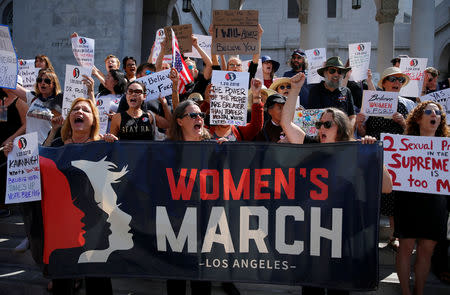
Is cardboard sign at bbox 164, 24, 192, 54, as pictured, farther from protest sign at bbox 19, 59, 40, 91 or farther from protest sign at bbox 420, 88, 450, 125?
protest sign at bbox 420, 88, 450, 125

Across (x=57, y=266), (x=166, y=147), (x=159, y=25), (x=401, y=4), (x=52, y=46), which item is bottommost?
(x=57, y=266)

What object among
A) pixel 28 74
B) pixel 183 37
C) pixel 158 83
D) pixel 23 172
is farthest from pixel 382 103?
pixel 28 74

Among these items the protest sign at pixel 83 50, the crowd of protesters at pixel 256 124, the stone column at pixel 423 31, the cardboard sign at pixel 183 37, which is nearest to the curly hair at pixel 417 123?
the crowd of protesters at pixel 256 124

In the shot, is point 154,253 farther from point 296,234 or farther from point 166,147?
point 296,234

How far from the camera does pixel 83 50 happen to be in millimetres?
6613

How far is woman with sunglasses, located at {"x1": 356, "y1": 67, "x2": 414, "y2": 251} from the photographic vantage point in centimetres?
445

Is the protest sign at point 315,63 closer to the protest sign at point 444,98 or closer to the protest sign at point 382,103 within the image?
the protest sign at point 444,98

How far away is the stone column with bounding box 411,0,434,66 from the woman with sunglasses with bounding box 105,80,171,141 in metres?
11.7

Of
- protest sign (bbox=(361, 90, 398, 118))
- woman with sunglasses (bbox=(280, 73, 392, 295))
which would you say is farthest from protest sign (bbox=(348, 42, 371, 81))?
woman with sunglasses (bbox=(280, 73, 392, 295))

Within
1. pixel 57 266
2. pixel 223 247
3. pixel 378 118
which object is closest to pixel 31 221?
pixel 57 266

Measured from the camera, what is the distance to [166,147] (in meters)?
3.53

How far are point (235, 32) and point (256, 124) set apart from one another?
1.89 m

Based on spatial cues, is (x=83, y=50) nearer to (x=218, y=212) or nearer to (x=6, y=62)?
(x=6, y=62)

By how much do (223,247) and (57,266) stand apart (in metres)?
1.48
